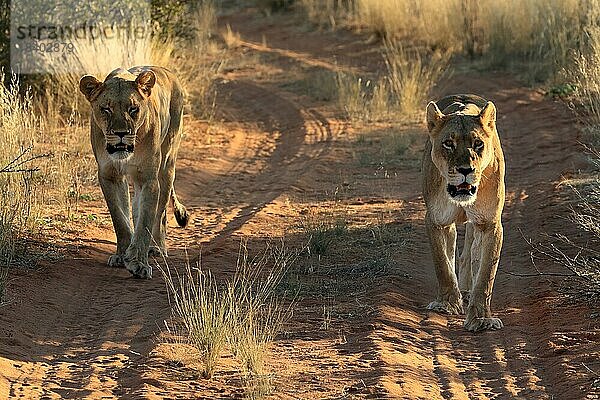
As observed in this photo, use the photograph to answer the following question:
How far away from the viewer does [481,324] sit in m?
7.21

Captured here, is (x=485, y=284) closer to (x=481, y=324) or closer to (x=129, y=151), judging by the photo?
(x=481, y=324)

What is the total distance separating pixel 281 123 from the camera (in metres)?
15.8

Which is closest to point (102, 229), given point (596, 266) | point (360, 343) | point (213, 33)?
point (360, 343)

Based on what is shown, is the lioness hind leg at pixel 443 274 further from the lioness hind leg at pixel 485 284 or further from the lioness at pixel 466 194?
the lioness hind leg at pixel 485 284

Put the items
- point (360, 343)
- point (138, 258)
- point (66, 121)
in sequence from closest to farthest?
point (360, 343) < point (138, 258) < point (66, 121)

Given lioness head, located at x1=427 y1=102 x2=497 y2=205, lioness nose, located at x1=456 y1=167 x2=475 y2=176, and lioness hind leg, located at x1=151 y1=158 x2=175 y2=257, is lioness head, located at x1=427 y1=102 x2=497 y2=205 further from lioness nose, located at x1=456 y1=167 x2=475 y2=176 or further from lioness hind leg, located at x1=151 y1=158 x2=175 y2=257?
lioness hind leg, located at x1=151 y1=158 x2=175 y2=257

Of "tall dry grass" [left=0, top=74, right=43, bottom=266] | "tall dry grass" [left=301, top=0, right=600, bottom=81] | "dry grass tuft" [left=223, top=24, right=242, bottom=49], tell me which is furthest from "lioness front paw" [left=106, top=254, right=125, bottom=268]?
"dry grass tuft" [left=223, top=24, right=242, bottom=49]

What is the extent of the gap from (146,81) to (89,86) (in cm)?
46

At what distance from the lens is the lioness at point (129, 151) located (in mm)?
8203

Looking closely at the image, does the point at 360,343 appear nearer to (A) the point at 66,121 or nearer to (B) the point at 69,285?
(B) the point at 69,285

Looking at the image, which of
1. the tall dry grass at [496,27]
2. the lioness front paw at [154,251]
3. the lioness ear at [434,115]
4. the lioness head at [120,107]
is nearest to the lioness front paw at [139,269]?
the lioness front paw at [154,251]

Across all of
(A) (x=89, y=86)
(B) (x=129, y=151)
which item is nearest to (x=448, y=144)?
(B) (x=129, y=151)

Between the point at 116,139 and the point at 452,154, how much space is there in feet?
8.66

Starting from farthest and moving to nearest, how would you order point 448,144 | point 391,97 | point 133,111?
point 391,97 → point 133,111 → point 448,144
